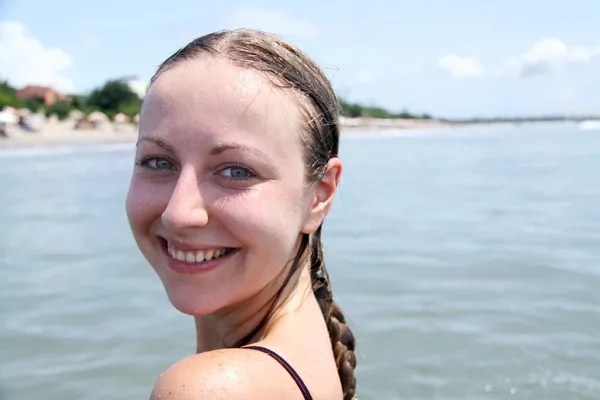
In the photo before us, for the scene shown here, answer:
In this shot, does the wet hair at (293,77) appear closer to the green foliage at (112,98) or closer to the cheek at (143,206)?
the cheek at (143,206)

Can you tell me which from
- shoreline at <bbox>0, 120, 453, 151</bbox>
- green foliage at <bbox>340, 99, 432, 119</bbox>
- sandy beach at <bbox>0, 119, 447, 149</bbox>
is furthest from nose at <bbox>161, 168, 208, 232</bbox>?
green foliage at <bbox>340, 99, 432, 119</bbox>

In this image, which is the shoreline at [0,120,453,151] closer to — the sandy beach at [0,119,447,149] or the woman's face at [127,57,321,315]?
the sandy beach at [0,119,447,149]

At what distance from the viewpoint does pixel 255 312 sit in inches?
68.5

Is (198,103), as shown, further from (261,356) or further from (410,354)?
(410,354)

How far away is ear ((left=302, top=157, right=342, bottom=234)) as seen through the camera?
5.69 ft

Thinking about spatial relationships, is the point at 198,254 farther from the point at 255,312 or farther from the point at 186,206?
the point at 255,312

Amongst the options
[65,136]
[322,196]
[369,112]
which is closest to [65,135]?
[65,136]

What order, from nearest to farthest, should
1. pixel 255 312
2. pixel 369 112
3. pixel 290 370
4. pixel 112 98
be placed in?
pixel 290 370
pixel 255 312
pixel 112 98
pixel 369 112

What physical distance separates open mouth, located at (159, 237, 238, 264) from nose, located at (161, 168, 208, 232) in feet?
0.25

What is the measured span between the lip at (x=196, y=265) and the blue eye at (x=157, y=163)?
0.67 ft

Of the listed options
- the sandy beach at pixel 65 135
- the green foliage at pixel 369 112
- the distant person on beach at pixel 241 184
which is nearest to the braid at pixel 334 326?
the distant person on beach at pixel 241 184

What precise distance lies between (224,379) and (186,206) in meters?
0.39

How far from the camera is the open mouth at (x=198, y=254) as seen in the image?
1.56 meters

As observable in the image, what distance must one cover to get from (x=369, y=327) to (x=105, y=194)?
919 cm
